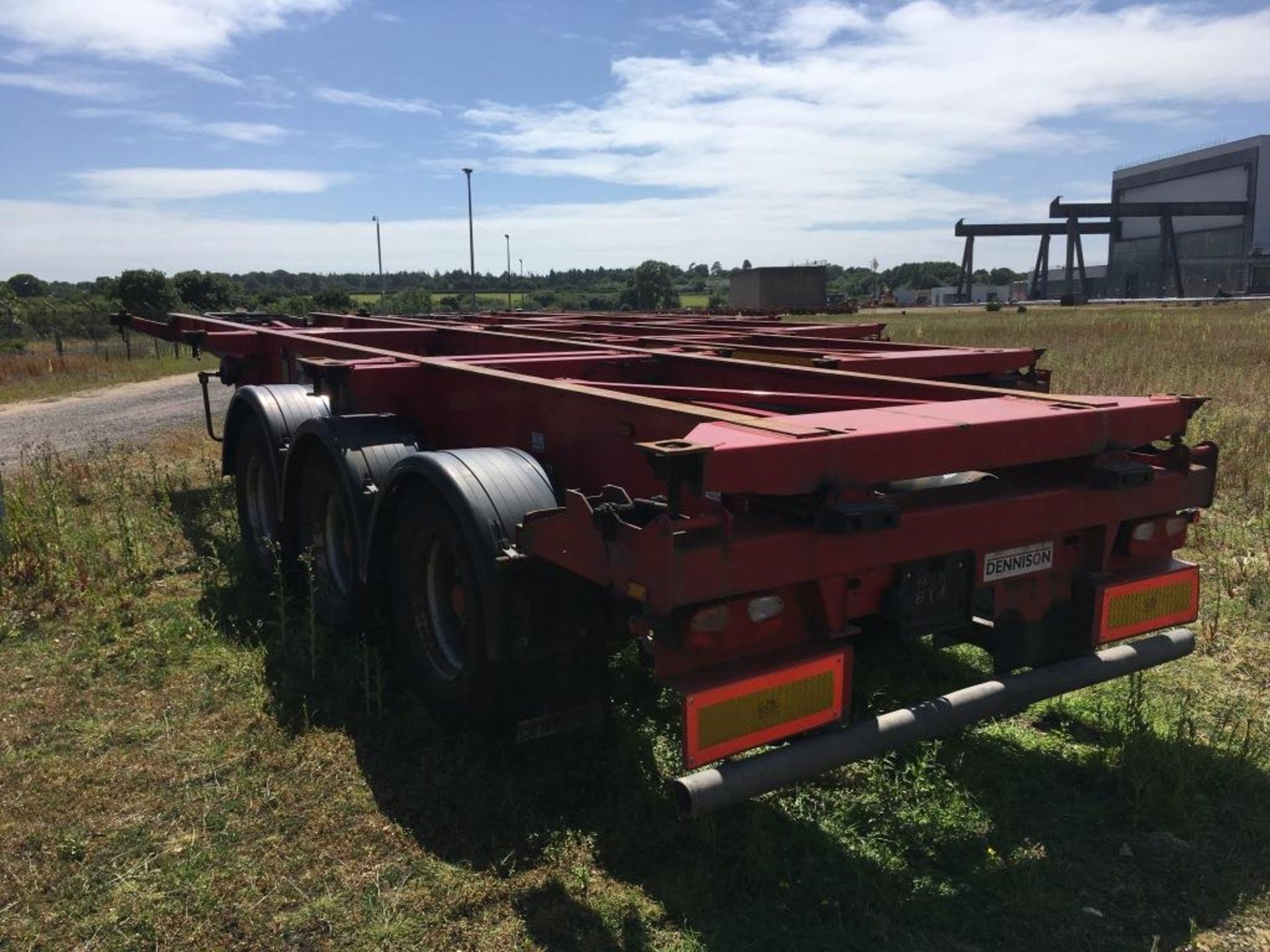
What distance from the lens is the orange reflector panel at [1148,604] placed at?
3223mm

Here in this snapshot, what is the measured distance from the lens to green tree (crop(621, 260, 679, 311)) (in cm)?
3994

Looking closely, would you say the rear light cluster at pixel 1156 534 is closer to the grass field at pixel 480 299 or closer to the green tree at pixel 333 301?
the green tree at pixel 333 301

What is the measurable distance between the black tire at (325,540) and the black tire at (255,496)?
56 cm

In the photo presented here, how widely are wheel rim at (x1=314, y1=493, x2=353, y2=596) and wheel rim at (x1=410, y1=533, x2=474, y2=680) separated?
964 mm

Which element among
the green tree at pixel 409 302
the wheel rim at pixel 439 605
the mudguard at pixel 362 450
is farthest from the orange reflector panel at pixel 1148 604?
the green tree at pixel 409 302

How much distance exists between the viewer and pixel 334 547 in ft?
15.6

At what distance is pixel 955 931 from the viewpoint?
263 centimetres

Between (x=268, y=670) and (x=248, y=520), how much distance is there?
6.00ft

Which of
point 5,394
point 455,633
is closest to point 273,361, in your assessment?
point 455,633

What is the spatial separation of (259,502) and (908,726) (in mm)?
4354

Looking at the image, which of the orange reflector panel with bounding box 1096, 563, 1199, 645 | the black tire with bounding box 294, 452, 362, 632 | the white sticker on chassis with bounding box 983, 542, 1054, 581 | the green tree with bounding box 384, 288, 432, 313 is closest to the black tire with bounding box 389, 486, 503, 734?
the black tire with bounding box 294, 452, 362, 632

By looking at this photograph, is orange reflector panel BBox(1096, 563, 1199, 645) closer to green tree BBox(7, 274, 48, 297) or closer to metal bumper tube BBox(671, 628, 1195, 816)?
metal bumper tube BBox(671, 628, 1195, 816)

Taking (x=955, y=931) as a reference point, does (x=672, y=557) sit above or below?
above

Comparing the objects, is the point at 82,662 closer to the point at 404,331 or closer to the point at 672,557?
the point at 404,331
